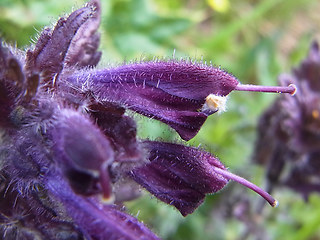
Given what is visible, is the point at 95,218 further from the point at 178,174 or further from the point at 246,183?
the point at 246,183

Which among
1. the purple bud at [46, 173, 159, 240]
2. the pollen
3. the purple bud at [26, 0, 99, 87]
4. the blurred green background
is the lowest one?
the blurred green background

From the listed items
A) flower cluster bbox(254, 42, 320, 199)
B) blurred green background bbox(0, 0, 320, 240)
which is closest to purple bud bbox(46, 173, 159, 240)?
blurred green background bbox(0, 0, 320, 240)

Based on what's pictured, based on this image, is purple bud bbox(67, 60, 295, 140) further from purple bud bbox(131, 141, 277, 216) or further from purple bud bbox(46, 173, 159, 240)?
purple bud bbox(46, 173, 159, 240)

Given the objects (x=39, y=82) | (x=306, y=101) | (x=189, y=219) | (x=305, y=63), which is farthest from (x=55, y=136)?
(x=189, y=219)

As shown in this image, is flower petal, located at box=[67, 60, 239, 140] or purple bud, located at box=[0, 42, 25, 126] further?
flower petal, located at box=[67, 60, 239, 140]

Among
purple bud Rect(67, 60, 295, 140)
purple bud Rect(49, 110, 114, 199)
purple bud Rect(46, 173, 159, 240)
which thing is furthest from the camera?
purple bud Rect(67, 60, 295, 140)

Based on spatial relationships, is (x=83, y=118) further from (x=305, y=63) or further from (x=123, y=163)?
(x=305, y=63)

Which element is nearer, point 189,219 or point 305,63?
point 305,63
